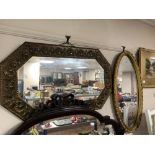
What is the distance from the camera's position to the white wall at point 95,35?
1.42 metres

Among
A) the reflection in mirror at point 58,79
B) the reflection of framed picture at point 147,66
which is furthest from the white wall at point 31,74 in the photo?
the reflection of framed picture at point 147,66

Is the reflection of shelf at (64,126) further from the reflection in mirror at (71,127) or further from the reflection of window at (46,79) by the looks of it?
the reflection of window at (46,79)

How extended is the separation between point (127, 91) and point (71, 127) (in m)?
0.84

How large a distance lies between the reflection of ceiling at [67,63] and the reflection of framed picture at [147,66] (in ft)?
2.47

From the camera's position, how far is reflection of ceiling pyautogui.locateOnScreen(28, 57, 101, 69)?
1.56 m

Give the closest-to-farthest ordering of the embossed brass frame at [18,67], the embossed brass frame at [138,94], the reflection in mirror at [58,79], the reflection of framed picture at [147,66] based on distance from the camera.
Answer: the embossed brass frame at [18,67]
the reflection in mirror at [58,79]
the embossed brass frame at [138,94]
the reflection of framed picture at [147,66]

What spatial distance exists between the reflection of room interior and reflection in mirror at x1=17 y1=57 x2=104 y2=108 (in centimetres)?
29

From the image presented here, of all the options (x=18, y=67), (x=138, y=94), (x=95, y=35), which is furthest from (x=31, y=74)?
(x=138, y=94)

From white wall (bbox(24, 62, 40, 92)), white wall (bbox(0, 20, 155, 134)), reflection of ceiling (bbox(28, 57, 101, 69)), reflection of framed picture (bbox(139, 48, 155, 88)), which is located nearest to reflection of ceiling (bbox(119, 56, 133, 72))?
white wall (bbox(0, 20, 155, 134))

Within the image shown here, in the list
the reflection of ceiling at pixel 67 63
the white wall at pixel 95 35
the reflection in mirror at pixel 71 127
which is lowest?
the reflection in mirror at pixel 71 127

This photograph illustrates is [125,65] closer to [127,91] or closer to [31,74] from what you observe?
[127,91]

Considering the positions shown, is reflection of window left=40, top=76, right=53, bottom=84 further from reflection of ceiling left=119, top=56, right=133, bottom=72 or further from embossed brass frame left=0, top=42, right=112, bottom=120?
reflection of ceiling left=119, top=56, right=133, bottom=72
